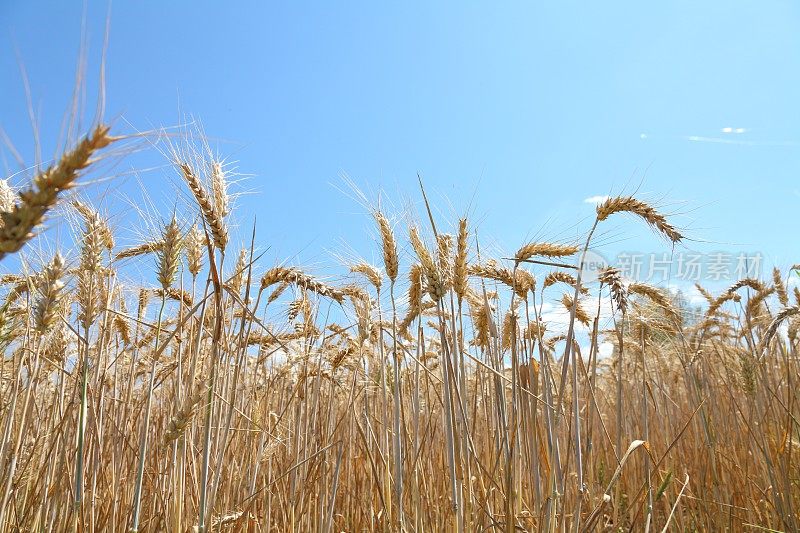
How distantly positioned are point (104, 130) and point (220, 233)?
637 millimetres

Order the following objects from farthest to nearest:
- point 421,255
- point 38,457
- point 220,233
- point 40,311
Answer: point 38,457 → point 40,311 → point 421,255 → point 220,233

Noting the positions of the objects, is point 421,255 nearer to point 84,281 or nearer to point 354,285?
point 354,285

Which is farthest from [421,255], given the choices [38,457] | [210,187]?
[38,457]

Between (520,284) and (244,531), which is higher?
(520,284)

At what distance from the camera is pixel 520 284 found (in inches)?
84.9

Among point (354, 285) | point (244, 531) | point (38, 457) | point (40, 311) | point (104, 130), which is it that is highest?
point (354, 285)

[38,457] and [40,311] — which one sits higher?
[40,311]

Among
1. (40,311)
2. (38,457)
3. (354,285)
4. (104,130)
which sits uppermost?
(354,285)

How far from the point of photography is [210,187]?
174 centimetres

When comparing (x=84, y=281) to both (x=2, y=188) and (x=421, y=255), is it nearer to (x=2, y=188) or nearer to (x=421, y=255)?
(x=2, y=188)

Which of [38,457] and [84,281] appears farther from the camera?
[38,457]

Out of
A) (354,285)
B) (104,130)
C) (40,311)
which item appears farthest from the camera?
(354,285)

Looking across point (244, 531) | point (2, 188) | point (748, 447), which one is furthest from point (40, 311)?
point (748, 447)

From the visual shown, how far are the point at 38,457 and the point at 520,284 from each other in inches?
92.8
